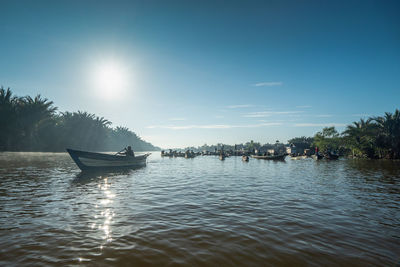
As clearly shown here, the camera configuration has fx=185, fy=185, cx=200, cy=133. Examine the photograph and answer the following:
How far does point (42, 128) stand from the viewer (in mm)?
68688

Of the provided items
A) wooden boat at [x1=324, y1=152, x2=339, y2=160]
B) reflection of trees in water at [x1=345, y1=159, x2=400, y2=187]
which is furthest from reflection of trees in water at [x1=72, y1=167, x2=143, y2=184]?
wooden boat at [x1=324, y1=152, x2=339, y2=160]

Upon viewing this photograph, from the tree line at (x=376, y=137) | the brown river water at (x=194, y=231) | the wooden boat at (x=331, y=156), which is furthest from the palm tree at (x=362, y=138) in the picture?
the brown river water at (x=194, y=231)

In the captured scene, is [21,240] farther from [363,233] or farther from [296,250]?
[363,233]

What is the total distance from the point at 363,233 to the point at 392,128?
58024 mm

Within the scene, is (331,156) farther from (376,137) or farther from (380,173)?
(380,173)

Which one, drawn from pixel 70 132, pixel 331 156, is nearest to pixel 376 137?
pixel 331 156

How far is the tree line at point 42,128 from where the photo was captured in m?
54.2

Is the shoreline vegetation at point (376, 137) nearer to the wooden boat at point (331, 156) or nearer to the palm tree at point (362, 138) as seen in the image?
the palm tree at point (362, 138)

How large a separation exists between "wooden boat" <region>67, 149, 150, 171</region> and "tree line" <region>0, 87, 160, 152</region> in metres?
53.4

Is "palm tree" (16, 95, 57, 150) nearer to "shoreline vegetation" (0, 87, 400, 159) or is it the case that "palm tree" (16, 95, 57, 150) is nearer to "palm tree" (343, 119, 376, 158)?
→ "shoreline vegetation" (0, 87, 400, 159)

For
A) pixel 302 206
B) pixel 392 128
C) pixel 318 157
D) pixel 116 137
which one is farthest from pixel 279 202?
pixel 116 137

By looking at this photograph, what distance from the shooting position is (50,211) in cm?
673

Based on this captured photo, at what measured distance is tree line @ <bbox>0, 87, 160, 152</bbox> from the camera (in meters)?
54.2

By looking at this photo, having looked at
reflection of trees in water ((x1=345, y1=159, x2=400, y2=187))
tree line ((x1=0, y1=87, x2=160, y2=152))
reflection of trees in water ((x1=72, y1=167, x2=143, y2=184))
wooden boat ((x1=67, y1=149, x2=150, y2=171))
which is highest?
tree line ((x1=0, y1=87, x2=160, y2=152))
